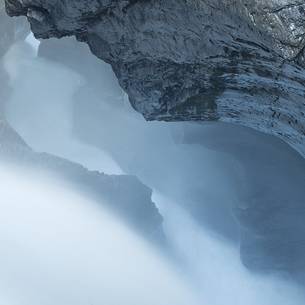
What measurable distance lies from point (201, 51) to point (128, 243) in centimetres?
2163

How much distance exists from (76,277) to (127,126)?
Answer: 1085 cm

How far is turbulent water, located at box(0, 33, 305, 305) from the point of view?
2759 centimetres

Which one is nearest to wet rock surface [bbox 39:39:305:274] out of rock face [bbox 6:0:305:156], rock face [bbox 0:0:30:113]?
rock face [bbox 0:0:30:113]

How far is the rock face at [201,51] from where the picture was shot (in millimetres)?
8547

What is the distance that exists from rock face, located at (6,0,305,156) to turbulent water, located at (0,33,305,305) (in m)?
12.6

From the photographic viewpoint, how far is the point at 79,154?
37.5 meters

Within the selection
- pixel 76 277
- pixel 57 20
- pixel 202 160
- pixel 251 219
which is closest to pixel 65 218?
pixel 76 277

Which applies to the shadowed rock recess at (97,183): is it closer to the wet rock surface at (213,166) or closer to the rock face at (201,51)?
the wet rock surface at (213,166)

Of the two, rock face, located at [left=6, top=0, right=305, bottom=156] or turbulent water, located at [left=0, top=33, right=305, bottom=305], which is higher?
rock face, located at [left=6, top=0, right=305, bottom=156]

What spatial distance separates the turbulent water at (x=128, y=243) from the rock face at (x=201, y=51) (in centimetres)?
1258

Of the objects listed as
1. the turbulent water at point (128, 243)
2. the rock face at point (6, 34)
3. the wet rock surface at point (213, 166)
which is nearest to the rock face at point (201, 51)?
the wet rock surface at point (213, 166)

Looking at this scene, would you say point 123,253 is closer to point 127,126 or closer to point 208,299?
point 208,299

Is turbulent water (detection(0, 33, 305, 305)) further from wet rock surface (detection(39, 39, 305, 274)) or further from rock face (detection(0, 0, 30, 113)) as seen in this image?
rock face (detection(0, 0, 30, 113))

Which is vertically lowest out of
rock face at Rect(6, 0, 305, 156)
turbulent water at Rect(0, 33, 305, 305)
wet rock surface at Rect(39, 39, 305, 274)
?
turbulent water at Rect(0, 33, 305, 305)
